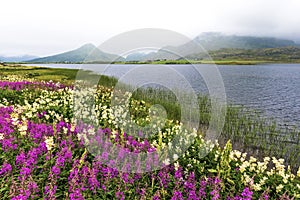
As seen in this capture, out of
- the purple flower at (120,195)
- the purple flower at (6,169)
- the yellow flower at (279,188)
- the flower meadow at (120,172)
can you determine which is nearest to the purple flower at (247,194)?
the flower meadow at (120,172)

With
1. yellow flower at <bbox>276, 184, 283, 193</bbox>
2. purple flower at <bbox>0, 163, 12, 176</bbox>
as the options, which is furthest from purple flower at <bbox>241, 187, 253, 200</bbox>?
purple flower at <bbox>0, 163, 12, 176</bbox>

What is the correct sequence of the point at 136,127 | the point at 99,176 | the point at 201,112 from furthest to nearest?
the point at 201,112, the point at 136,127, the point at 99,176

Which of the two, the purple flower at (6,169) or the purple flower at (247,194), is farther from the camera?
the purple flower at (6,169)

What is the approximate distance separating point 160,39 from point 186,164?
10.4 feet

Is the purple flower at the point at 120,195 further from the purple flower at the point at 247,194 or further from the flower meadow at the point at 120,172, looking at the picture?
the purple flower at the point at 247,194

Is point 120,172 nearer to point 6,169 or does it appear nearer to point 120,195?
point 120,195

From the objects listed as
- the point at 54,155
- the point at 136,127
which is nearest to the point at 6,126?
the point at 54,155

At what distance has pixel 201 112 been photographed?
1423 cm

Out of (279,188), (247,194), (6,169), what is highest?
(6,169)

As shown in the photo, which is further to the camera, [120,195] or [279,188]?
[279,188]

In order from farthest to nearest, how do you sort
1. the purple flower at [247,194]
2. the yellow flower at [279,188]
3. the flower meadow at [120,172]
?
the yellow flower at [279,188] → the flower meadow at [120,172] → the purple flower at [247,194]

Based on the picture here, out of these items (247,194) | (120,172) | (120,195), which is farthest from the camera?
(120,172)

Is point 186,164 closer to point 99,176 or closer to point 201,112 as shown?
point 99,176

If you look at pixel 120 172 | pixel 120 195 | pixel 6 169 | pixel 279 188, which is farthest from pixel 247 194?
pixel 6 169
